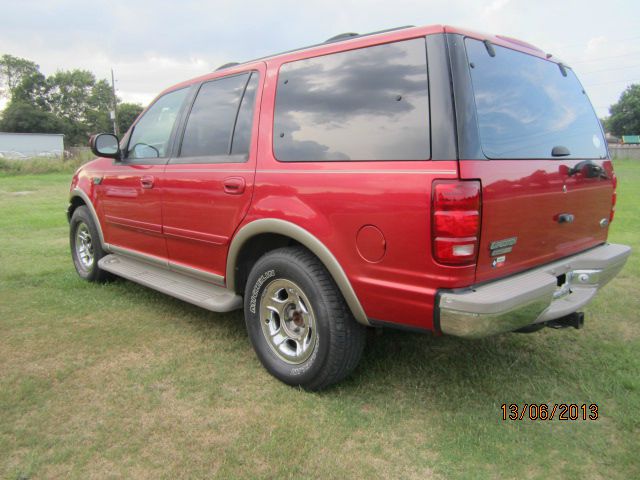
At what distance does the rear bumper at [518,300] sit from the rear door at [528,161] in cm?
7

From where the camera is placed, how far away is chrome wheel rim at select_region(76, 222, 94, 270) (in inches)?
205

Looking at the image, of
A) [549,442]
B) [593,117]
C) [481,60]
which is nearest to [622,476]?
[549,442]

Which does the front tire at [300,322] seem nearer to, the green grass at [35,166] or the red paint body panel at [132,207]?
the red paint body panel at [132,207]

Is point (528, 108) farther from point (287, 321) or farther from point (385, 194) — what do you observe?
point (287, 321)

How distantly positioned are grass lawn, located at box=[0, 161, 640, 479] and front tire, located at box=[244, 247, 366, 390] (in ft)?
0.51

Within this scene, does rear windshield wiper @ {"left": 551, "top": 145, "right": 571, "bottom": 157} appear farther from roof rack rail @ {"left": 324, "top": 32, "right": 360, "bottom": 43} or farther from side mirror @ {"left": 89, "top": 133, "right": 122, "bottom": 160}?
side mirror @ {"left": 89, "top": 133, "right": 122, "bottom": 160}

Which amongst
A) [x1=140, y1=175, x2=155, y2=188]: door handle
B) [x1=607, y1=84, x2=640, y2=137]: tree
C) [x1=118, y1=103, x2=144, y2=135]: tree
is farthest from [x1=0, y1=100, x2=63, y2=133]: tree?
[x1=607, y1=84, x2=640, y2=137]: tree

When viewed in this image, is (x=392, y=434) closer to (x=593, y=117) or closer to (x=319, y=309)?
(x=319, y=309)

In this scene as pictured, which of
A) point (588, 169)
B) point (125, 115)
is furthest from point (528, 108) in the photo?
point (125, 115)

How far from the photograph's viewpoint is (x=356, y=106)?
2.65 metres

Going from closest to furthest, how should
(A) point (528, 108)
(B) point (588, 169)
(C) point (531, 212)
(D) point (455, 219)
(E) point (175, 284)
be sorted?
(D) point (455, 219), (C) point (531, 212), (A) point (528, 108), (B) point (588, 169), (E) point (175, 284)

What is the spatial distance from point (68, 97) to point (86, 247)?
308ft

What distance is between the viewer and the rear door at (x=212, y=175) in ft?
10.6

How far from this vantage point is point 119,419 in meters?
2.70
